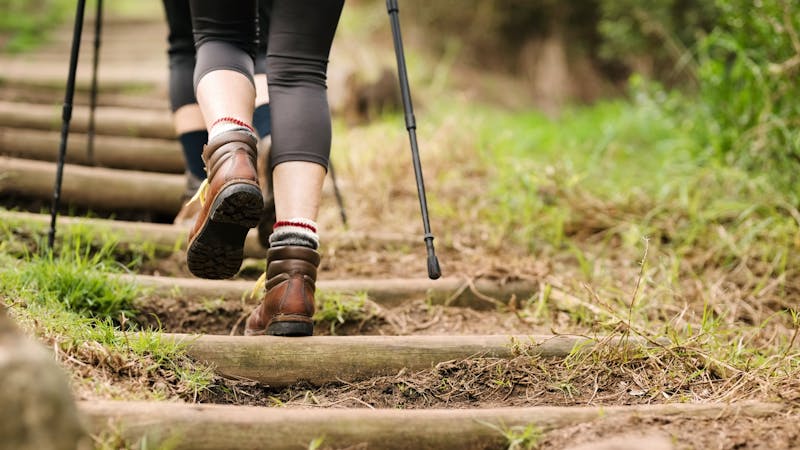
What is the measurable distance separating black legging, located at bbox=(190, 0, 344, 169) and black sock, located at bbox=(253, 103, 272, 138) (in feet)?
1.44

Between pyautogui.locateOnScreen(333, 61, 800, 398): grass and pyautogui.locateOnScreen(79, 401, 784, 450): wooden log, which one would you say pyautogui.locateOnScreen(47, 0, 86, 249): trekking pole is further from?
pyautogui.locateOnScreen(333, 61, 800, 398): grass

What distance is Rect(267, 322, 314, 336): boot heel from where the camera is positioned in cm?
160

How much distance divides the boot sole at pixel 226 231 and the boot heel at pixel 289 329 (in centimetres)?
16

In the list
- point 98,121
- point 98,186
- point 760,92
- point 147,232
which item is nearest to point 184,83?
point 147,232

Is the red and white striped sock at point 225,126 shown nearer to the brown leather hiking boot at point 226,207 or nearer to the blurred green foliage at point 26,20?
the brown leather hiking boot at point 226,207

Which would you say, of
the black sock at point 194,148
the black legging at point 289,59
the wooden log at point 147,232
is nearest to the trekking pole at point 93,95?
the wooden log at point 147,232

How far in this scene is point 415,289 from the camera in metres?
2.11

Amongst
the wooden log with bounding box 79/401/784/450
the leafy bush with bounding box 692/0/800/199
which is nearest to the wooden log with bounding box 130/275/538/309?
the wooden log with bounding box 79/401/784/450

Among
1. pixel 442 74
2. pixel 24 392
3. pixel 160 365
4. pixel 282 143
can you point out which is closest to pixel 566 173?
pixel 282 143

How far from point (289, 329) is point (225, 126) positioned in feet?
1.56

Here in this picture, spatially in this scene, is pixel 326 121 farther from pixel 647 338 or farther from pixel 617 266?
pixel 617 266

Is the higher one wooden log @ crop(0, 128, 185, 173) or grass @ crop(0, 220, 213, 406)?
wooden log @ crop(0, 128, 185, 173)

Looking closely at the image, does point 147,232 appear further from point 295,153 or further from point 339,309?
point 295,153

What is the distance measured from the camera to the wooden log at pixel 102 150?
117 inches
